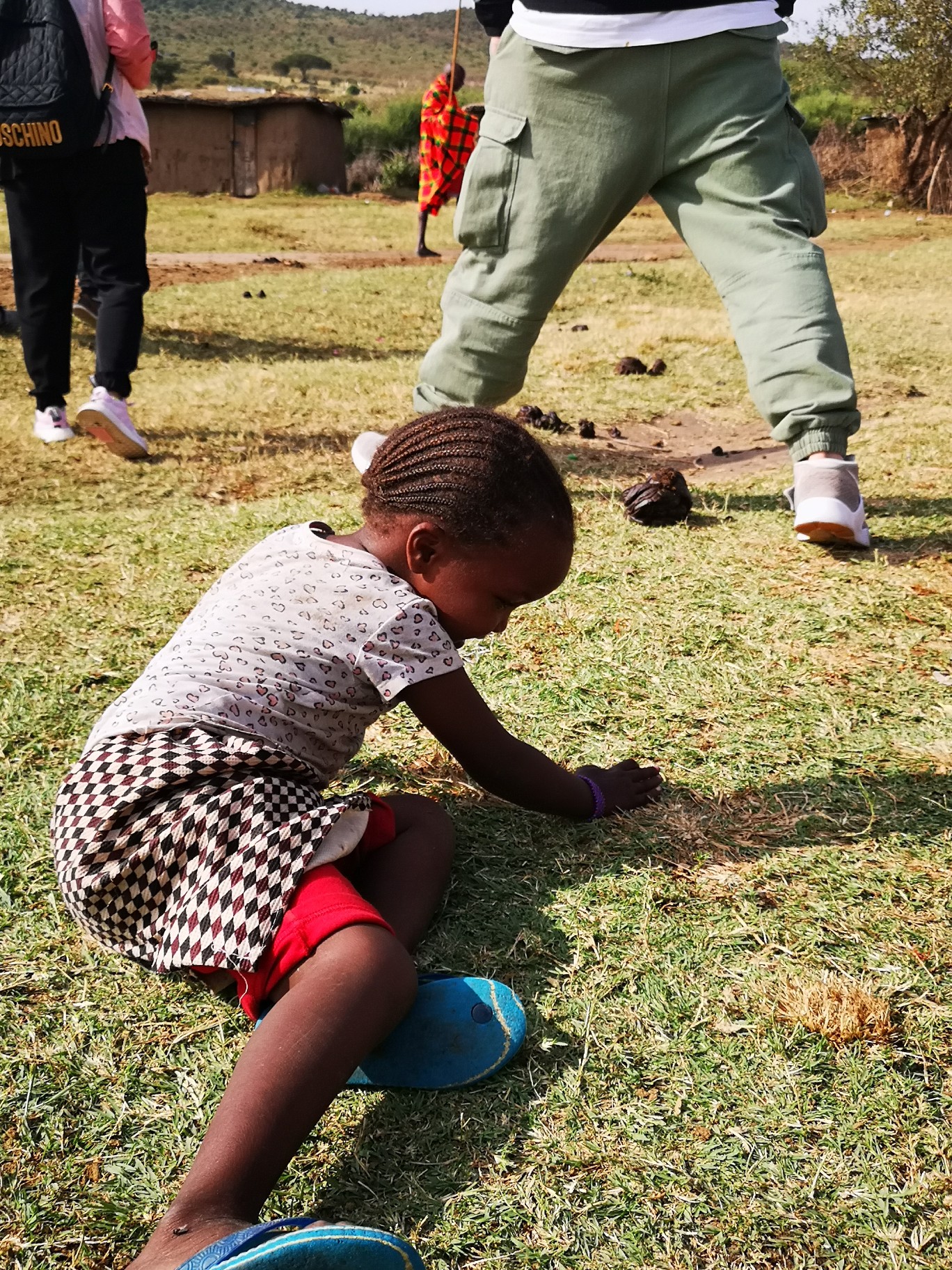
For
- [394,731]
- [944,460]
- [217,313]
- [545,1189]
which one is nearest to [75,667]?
[394,731]

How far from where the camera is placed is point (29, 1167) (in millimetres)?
1519

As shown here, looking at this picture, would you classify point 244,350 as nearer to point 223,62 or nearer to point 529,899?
Result: point 529,899

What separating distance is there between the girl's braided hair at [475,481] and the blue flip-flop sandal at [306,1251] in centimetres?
110

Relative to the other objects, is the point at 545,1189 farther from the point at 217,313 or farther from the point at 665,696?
the point at 217,313

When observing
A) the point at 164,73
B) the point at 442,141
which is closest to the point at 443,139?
the point at 442,141

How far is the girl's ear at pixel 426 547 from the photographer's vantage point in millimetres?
1957

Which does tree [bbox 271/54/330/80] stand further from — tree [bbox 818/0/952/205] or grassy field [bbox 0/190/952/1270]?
grassy field [bbox 0/190/952/1270]

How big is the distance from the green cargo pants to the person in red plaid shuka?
353 inches

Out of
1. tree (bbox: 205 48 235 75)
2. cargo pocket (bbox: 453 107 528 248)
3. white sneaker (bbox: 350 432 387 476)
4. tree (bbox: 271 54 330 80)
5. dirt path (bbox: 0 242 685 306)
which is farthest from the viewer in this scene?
tree (bbox: 271 54 330 80)

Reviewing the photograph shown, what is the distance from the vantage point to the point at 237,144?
27.3 m

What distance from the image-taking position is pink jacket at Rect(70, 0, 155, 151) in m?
4.68

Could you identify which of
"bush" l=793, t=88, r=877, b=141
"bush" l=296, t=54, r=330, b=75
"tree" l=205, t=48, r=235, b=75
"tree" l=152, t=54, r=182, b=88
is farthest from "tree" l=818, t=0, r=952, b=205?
"bush" l=296, t=54, r=330, b=75

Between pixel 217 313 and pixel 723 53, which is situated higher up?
pixel 723 53

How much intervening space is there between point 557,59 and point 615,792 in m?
2.08
